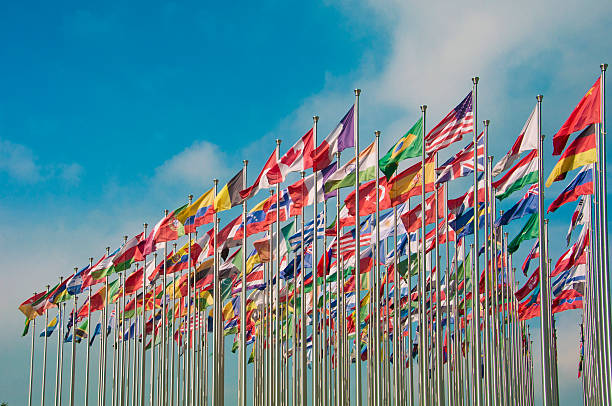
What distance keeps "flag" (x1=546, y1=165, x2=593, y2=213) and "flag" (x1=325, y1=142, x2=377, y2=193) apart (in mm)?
4762

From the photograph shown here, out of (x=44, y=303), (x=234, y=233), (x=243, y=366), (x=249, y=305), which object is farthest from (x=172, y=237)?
(x=44, y=303)

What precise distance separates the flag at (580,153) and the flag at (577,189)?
229 centimetres

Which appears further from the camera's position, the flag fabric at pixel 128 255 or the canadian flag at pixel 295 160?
Result: the flag fabric at pixel 128 255

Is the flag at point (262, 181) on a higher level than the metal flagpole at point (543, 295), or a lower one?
higher

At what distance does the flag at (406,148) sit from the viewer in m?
20.1

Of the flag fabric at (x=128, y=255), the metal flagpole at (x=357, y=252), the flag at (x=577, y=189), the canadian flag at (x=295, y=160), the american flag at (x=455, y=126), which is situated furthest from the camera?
the flag fabric at (x=128, y=255)

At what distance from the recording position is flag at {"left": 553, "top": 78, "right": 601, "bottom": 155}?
57.8 ft

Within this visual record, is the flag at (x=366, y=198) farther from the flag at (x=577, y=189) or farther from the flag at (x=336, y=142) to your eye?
the flag at (x=577, y=189)

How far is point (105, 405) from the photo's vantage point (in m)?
41.5

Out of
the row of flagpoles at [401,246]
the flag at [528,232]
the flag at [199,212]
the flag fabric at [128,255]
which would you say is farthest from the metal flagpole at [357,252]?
Answer: the flag fabric at [128,255]

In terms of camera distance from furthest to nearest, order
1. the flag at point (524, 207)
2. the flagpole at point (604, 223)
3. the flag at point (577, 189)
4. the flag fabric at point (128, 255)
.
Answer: the flag fabric at point (128, 255) → the flag at point (524, 207) → the flag at point (577, 189) → the flagpole at point (604, 223)

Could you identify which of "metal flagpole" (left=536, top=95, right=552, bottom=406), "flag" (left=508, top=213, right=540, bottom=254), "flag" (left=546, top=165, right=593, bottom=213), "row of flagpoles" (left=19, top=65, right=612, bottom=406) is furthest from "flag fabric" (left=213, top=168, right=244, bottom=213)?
"metal flagpole" (left=536, top=95, right=552, bottom=406)

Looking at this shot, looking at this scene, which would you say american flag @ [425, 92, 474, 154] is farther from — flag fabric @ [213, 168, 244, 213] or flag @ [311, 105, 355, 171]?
flag fabric @ [213, 168, 244, 213]

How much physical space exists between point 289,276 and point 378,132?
9.91 meters
